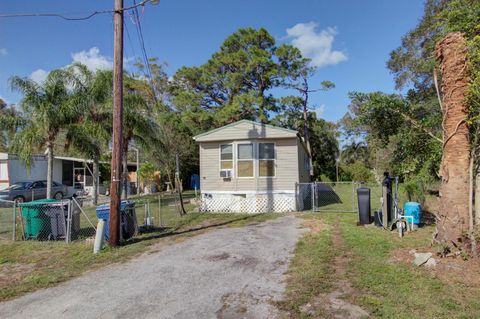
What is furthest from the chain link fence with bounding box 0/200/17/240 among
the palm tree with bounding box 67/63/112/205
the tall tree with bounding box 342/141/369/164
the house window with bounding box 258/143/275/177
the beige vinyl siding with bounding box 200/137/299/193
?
the tall tree with bounding box 342/141/369/164

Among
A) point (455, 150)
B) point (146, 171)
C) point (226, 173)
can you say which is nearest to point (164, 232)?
point (226, 173)

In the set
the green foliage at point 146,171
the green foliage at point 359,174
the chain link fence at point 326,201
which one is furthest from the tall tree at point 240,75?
the green foliage at point 359,174

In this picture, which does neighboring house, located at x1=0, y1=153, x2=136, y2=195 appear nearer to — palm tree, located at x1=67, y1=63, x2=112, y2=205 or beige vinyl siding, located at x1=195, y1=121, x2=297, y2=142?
palm tree, located at x1=67, y1=63, x2=112, y2=205

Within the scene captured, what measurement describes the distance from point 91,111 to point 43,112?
237 cm

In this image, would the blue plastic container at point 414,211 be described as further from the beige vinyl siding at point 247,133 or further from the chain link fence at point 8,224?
the chain link fence at point 8,224

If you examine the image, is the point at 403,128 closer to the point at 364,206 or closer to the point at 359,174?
the point at 364,206

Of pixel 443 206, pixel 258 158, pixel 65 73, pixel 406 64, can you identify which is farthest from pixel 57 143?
pixel 406 64

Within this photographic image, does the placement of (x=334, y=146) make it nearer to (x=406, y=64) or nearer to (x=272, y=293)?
(x=406, y=64)

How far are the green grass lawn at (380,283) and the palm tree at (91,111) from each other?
1159 cm

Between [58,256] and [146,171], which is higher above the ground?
[146,171]

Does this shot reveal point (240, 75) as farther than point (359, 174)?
No

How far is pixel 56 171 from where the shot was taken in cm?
2623

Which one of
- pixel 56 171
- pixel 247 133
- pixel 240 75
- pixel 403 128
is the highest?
pixel 240 75

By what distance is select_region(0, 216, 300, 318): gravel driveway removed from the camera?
4156mm
